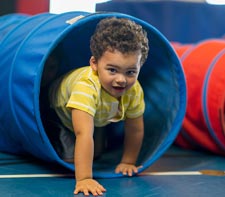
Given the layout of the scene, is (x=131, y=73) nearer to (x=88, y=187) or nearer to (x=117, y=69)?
(x=117, y=69)

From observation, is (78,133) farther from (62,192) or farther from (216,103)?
(216,103)

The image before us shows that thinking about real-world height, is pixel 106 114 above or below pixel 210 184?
above

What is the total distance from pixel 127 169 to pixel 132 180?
0.08 m

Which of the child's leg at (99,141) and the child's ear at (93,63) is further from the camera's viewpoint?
the child's leg at (99,141)

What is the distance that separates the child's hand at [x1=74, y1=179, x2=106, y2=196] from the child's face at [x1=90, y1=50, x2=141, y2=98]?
0.31 metres

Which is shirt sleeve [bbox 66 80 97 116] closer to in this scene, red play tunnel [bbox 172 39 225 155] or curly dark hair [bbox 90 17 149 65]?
curly dark hair [bbox 90 17 149 65]

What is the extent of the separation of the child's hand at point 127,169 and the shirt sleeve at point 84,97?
0.27 m

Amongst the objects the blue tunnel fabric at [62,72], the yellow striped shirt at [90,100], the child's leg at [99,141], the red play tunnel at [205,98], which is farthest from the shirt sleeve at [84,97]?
the red play tunnel at [205,98]

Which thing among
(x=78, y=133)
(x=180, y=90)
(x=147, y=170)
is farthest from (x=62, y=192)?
(x=180, y=90)

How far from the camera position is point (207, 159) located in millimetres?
1993

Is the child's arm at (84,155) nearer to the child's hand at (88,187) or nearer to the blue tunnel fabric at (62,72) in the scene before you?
the child's hand at (88,187)

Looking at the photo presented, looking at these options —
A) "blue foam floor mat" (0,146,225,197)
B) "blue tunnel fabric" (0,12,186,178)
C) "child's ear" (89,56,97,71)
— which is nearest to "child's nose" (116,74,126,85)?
"child's ear" (89,56,97,71)

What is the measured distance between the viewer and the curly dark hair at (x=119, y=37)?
151cm

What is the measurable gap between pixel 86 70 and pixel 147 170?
1.42 ft
